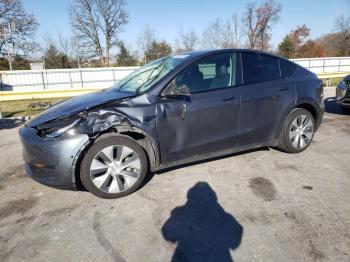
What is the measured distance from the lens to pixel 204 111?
3.35 meters

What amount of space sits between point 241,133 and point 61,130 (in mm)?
2334

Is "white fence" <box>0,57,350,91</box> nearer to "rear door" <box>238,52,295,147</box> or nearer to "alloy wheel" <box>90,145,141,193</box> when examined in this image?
"rear door" <box>238,52,295,147</box>

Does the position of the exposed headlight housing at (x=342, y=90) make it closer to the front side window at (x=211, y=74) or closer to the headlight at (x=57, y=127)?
the front side window at (x=211, y=74)

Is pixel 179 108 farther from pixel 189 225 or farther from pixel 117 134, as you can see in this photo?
pixel 189 225

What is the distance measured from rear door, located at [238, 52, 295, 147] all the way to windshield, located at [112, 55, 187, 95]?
1001mm

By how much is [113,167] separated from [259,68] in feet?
8.26

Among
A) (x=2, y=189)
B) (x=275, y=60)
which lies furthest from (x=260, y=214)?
(x=2, y=189)

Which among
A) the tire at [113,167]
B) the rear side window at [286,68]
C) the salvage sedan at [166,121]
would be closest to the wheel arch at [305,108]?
the salvage sedan at [166,121]

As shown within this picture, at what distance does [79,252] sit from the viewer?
2.27m

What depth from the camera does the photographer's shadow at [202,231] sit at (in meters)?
2.20

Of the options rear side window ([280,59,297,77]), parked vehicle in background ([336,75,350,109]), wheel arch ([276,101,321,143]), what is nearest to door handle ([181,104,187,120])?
wheel arch ([276,101,321,143])

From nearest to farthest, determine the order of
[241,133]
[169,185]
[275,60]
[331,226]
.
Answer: [331,226], [169,185], [241,133], [275,60]

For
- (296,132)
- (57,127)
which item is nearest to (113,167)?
(57,127)

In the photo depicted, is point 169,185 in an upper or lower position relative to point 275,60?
lower
